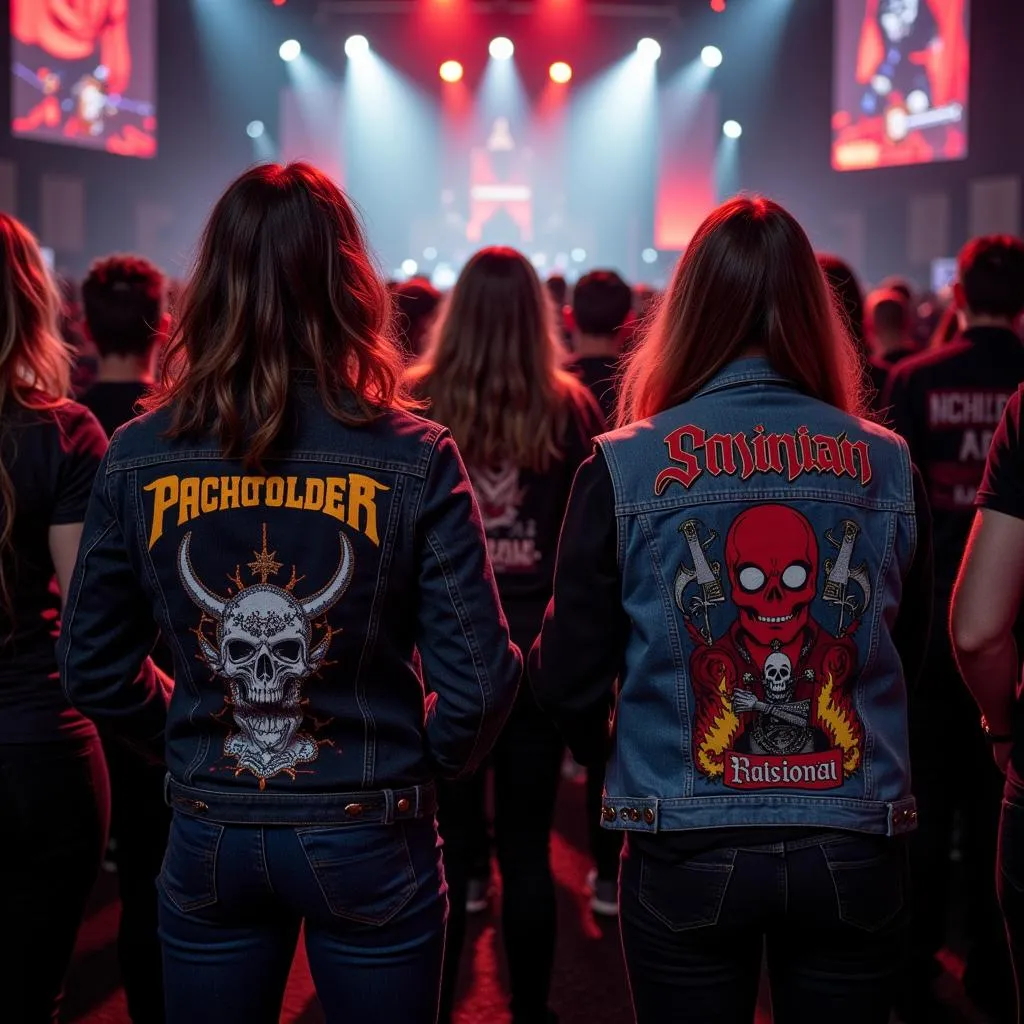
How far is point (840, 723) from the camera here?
1.75 metres

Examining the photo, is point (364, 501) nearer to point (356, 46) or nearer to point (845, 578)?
point (845, 578)

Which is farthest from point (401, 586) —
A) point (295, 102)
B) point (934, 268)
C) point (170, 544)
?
point (295, 102)

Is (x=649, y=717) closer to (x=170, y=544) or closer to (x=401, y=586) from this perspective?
(x=401, y=586)

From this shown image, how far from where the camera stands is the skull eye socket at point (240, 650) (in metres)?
1.70

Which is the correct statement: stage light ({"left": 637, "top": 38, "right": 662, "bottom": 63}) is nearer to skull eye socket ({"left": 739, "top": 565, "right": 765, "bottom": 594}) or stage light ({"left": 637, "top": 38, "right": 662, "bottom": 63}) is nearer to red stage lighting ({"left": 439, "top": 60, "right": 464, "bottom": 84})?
red stage lighting ({"left": 439, "top": 60, "right": 464, "bottom": 84})

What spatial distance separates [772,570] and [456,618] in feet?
1.42

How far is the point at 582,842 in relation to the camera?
457 cm

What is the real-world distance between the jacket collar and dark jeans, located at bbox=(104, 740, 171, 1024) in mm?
1620

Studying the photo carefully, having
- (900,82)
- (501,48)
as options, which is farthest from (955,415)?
(501,48)

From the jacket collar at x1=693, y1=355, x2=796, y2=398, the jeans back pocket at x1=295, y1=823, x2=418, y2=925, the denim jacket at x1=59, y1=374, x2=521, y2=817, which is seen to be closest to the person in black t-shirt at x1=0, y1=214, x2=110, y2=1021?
the denim jacket at x1=59, y1=374, x2=521, y2=817

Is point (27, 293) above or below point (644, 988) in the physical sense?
above

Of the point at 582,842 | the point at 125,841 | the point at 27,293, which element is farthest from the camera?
the point at 582,842

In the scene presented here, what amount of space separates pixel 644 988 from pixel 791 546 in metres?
0.63

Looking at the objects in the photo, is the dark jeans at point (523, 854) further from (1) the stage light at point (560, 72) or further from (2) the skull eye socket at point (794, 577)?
(1) the stage light at point (560, 72)
